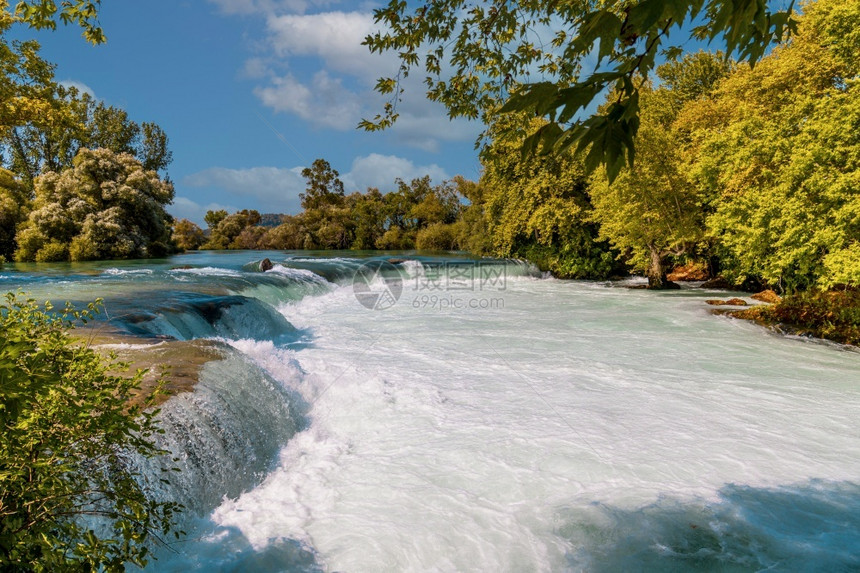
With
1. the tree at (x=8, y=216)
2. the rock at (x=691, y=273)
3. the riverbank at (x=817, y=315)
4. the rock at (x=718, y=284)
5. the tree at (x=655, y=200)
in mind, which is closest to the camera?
the riverbank at (x=817, y=315)

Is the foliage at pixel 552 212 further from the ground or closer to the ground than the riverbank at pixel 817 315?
further from the ground

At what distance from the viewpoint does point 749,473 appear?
3.98 metres

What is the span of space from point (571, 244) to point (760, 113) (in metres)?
9.27

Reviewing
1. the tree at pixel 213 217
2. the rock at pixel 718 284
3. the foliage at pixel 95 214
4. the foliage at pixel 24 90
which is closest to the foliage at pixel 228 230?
the tree at pixel 213 217

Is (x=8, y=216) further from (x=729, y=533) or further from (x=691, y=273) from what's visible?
(x=691, y=273)

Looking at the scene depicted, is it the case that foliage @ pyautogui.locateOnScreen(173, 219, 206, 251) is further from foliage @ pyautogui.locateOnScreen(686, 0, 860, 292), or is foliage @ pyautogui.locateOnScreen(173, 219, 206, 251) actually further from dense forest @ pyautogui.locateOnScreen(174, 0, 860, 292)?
foliage @ pyautogui.locateOnScreen(686, 0, 860, 292)

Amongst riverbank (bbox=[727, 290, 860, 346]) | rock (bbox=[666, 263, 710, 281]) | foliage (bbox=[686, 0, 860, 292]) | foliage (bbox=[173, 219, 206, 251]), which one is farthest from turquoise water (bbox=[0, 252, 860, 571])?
foliage (bbox=[173, 219, 206, 251])

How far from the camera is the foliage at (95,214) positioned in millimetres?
24688

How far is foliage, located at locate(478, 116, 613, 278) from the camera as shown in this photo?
20.0 metres

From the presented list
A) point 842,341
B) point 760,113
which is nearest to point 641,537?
point 842,341

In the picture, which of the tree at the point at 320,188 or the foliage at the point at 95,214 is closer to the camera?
the foliage at the point at 95,214

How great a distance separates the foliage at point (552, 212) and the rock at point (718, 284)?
4.36 meters

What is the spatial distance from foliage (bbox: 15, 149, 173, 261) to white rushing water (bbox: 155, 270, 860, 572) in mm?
24897

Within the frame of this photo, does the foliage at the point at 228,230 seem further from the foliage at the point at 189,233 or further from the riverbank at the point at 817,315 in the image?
the riverbank at the point at 817,315
